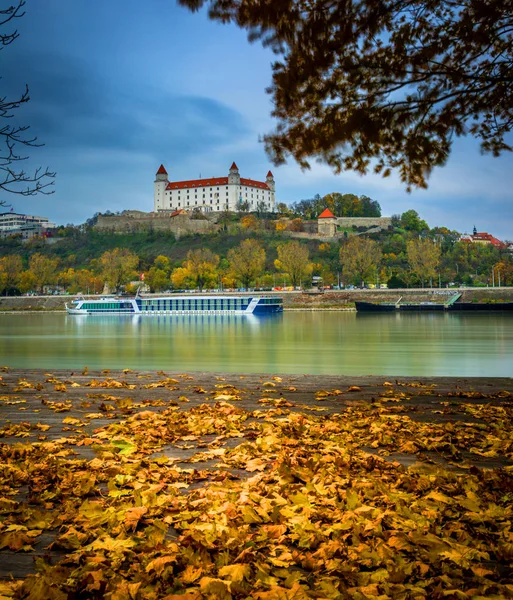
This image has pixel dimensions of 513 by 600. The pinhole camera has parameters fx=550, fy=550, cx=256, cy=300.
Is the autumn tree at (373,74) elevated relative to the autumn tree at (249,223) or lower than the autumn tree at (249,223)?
lower

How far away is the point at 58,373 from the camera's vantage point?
989cm

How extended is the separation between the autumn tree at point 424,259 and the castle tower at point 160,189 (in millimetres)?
75464

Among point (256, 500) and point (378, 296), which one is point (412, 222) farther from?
point (256, 500)

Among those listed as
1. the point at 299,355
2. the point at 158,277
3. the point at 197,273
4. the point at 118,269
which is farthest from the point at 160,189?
the point at 299,355

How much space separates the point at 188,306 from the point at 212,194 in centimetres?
7416

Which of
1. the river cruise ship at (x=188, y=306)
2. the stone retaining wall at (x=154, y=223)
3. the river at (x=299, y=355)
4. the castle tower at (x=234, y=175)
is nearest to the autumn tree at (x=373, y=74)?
the river at (x=299, y=355)

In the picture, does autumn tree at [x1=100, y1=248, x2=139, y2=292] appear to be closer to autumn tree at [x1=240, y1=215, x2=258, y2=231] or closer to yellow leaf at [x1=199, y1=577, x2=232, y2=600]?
autumn tree at [x1=240, y1=215, x2=258, y2=231]

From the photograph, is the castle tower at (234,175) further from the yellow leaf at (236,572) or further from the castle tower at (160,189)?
the yellow leaf at (236,572)

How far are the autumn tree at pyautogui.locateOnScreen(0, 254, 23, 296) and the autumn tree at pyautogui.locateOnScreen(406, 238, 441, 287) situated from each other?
218 feet

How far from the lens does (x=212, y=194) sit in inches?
5290

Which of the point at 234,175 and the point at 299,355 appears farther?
the point at 234,175

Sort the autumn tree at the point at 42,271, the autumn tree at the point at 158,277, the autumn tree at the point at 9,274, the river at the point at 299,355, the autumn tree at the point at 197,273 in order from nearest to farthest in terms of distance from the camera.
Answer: the river at the point at 299,355
the autumn tree at the point at 197,273
the autumn tree at the point at 158,277
the autumn tree at the point at 9,274
the autumn tree at the point at 42,271

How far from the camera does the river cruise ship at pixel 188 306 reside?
206 ft

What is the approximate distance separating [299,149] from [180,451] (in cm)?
346
